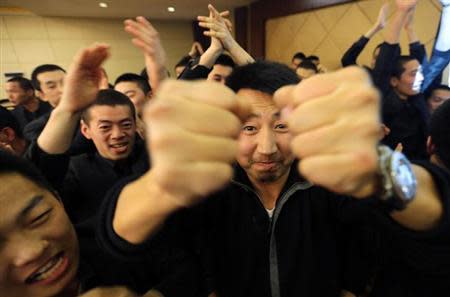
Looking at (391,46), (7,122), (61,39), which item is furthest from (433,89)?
(61,39)

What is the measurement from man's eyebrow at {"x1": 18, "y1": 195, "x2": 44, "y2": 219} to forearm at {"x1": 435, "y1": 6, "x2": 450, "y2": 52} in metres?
3.52

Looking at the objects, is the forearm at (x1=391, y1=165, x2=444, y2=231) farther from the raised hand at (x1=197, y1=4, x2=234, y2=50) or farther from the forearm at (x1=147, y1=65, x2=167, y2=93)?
the raised hand at (x1=197, y1=4, x2=234, y2=50)

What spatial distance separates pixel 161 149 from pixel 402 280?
2.97ft

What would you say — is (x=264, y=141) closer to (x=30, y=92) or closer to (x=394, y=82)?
(x=394, y=82)

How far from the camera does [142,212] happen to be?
605 millimetres

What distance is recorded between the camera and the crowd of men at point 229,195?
0.45 metres

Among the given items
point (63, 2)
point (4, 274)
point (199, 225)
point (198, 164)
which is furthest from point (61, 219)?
point (63, 2)

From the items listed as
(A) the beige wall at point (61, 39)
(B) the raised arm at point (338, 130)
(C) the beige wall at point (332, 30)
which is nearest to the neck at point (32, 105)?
(B) the raised arm at point (338, 130)

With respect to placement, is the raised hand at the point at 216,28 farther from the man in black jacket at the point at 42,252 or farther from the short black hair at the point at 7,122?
the man in black jacket at the point at 42,252

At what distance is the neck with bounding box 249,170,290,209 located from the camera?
971 mm

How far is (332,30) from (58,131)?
5.15m


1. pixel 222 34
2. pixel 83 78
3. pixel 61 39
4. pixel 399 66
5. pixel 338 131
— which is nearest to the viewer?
pixel 338 131

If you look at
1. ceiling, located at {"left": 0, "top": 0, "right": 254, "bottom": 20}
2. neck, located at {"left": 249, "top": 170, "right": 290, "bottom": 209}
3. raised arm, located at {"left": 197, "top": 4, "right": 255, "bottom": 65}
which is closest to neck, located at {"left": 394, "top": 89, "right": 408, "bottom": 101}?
raised arm, located at {"left": 197, "top": 4, "right": 255, "bottom": 65}

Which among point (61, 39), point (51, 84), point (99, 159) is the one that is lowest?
point (99, 159)
